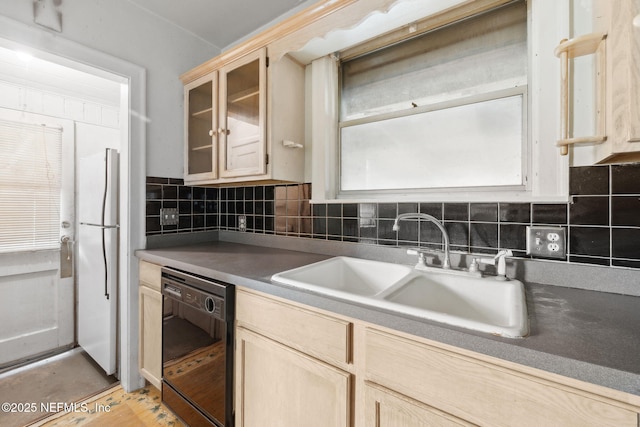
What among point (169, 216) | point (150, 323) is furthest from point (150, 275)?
point (169, 216)

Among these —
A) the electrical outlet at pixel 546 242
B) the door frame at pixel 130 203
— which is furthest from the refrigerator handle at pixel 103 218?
the electrical outlet at pixel 546 242

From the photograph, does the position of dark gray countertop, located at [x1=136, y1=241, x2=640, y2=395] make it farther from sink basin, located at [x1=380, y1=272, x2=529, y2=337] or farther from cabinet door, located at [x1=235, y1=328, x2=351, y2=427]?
cabinet door, located at [x1=235, y1=328, x2=351, y2=427]

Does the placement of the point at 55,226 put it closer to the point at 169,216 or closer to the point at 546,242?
the point at 169,216

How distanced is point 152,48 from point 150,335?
72.1 inches

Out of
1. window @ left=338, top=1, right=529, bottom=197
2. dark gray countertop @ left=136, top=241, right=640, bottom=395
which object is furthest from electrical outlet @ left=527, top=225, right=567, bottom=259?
window @ left=338, top=1, right=529, bottom=197

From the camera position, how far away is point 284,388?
3.38 feet

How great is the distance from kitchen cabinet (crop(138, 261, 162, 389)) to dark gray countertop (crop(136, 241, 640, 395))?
654mm

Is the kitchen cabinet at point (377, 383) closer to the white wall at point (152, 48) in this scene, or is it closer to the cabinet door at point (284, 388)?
the cabinet door at point (284, 388)

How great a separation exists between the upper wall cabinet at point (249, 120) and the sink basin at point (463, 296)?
3.15ft

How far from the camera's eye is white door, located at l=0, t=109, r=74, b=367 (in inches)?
81.6

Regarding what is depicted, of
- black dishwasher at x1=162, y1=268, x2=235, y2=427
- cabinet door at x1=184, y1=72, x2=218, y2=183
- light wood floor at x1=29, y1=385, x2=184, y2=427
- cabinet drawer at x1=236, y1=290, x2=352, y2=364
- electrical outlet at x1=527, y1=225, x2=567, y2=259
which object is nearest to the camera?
cabinet drawer at x1=236, y1=290, x2=352, y2=364

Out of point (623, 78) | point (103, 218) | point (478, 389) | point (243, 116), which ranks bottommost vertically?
point (478, 389)

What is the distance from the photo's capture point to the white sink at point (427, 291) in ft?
2.47

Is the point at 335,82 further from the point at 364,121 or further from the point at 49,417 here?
the point at 49,417
